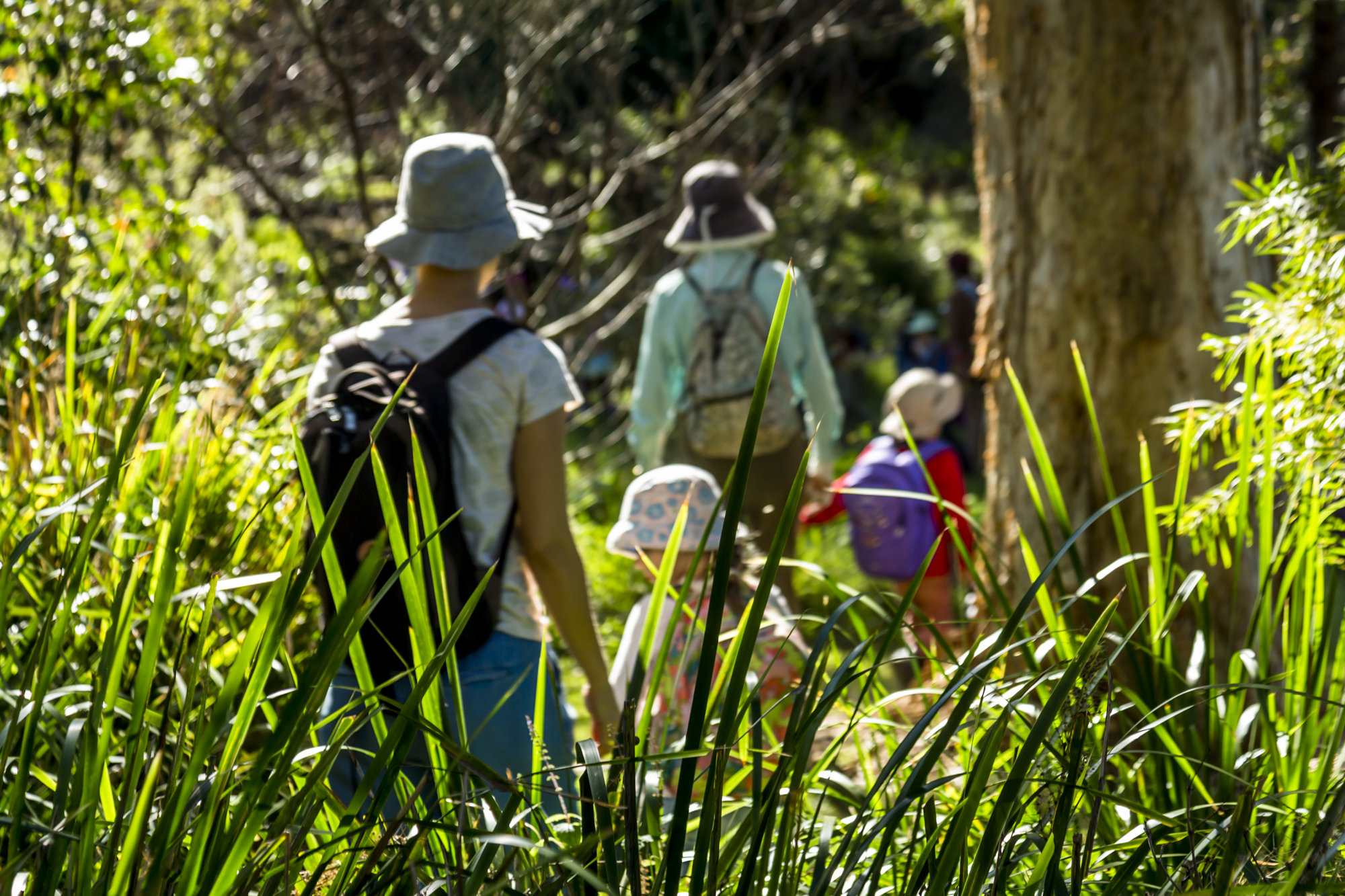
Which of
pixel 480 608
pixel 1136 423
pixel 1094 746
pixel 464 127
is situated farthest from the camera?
pixel 464 127

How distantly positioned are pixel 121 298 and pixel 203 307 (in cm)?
25

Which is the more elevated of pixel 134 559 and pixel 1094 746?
pixel 134 559

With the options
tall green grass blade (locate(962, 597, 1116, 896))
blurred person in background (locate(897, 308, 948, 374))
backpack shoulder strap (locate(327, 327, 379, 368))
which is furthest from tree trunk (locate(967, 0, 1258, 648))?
blurred person in background (locate(897, 308, 948, 374))

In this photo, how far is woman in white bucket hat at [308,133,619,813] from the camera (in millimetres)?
2096

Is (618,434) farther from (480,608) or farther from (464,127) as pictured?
(480,608)

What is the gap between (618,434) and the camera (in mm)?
7160

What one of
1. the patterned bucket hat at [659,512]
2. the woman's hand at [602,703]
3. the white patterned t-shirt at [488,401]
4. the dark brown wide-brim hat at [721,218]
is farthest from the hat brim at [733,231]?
the woman's hand at [602,703]

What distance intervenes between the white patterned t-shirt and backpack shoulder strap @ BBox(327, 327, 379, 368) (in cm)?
1

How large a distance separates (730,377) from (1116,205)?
1.53m

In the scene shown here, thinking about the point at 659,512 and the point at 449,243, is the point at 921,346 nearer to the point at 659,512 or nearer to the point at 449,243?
the point at 659,512

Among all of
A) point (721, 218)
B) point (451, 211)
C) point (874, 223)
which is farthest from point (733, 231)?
point (874, 223)

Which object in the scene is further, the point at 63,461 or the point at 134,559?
the point at 63,461

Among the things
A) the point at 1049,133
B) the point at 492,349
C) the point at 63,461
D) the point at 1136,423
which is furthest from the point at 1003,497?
the point at 63,461

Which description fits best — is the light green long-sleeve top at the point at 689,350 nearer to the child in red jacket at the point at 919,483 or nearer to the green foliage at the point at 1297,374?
the child in red jacket at the point at 919,483
